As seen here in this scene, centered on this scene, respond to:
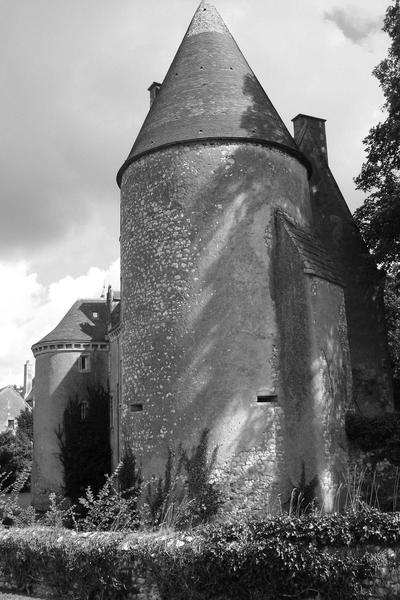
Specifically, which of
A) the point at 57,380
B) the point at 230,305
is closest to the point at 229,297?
the point at 230,305

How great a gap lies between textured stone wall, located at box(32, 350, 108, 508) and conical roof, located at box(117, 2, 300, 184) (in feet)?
42.2

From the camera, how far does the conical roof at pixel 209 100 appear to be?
15477 mm

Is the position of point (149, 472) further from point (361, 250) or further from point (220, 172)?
point (361, 250)

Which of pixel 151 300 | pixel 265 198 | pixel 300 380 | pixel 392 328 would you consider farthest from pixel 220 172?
pixel 392 328

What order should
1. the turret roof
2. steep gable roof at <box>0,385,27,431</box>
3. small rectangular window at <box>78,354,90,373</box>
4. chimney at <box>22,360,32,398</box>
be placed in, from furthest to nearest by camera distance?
chimney at <box>22,360,32,398</box> < steep gable roof at <box>0,385,27,431</box> < the turret roof < small rectangular window at <box>78,354,90,373</box>

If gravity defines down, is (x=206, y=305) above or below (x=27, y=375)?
below

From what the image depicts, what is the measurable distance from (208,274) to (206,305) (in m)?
0.77

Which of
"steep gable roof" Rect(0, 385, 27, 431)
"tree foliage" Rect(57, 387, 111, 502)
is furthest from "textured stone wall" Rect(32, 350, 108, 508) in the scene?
"steep gable roof" Rect(0, 385, 27, 431)

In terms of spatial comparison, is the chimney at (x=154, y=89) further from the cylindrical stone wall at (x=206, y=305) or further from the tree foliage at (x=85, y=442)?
the tree foliage at (x=85, y=442)

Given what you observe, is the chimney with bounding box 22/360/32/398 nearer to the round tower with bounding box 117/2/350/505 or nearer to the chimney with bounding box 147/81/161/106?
the chimney with bounding box 147/81/161/106

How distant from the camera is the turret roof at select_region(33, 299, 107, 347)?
1114 inches

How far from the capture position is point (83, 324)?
29.3 meters

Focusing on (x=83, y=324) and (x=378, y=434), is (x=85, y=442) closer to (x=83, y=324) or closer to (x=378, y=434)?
(x=83, y=324)

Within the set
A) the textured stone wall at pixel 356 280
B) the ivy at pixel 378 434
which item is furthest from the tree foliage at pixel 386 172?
the ivy at pixel 378 434
